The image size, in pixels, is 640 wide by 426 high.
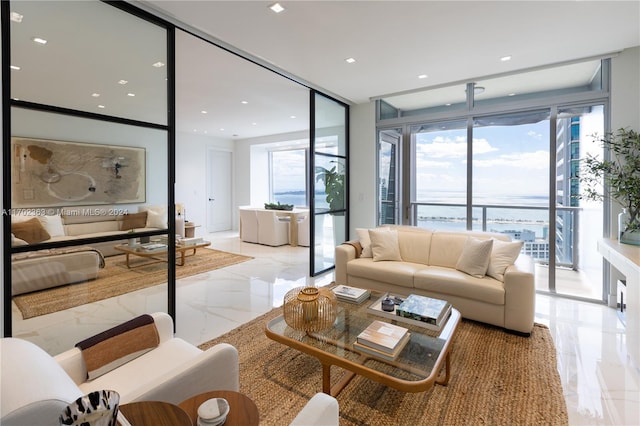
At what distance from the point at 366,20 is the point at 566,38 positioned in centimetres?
201

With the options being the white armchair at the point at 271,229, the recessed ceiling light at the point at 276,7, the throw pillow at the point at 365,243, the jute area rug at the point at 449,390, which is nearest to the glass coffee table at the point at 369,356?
the jute area rug at the point at 449,390

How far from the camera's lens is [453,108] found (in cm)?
435

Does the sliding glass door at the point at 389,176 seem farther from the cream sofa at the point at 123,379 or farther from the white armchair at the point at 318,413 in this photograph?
the white armchair at the point at 318,413

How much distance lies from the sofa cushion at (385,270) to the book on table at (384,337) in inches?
49.8

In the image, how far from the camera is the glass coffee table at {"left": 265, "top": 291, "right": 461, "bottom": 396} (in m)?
1.58

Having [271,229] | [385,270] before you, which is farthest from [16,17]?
[271,229]

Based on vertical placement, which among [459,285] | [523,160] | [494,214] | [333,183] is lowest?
[459,285]

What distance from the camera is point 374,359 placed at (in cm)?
172

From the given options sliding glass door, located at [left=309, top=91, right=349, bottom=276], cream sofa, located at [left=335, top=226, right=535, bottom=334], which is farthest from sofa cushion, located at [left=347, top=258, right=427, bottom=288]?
sliding glass door, located at [left=309, top=91, right=349, bottom=276]

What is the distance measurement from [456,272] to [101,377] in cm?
299

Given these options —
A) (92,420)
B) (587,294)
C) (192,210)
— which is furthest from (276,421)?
(192,210)

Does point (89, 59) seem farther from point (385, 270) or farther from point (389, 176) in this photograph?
point (389, 176)

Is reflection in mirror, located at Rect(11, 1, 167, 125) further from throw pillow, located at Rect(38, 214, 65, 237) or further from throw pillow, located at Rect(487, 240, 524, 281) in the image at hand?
throw pillow, located at Rect(487, 240, 524, 281)

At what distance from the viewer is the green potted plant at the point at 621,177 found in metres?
3.01
